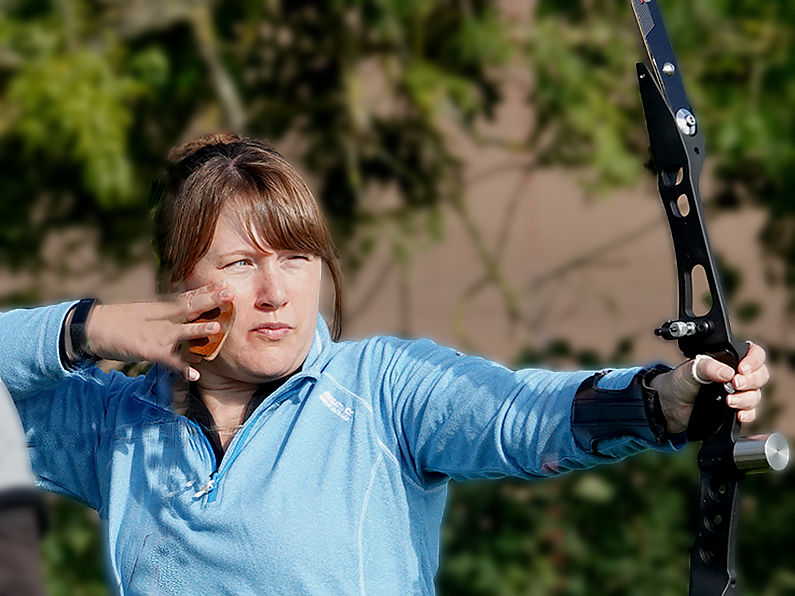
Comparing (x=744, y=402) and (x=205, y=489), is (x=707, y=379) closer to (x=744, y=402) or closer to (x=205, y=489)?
(x=744, y=402)

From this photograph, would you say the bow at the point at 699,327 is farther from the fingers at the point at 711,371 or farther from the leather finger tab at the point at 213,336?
the leather finger tab at the point at 213,336

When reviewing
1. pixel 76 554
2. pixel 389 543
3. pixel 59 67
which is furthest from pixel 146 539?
pixel 76 554

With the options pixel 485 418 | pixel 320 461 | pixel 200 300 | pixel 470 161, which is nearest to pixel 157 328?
pixel 200 300

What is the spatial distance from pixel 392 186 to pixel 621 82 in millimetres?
903

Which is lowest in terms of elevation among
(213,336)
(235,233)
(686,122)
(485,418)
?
(485,418)

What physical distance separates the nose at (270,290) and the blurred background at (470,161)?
2112 mm

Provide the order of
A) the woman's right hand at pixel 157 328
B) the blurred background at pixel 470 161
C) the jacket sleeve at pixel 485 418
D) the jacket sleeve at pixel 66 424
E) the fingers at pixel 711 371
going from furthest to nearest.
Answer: the blurred background at pixel 470 161 → the jacket sleeve at pixel 66 424 → the woman's right hand at pixel 157 328 → the jacket sleeve at pixel 485 418 → the fingers at pixel 711 371

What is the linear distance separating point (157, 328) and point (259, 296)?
0.15m

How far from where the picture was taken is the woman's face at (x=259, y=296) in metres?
1.67

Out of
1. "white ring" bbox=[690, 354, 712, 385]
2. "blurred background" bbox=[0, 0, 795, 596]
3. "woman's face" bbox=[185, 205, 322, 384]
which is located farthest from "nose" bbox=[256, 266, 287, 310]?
"blurred background" bbox=[0, 0, 795, 596]

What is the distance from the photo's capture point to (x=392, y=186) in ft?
13.9

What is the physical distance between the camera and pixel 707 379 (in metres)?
1.40

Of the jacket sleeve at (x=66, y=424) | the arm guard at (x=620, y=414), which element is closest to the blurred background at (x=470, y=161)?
the jacket sleeve at (x=66, y=424)

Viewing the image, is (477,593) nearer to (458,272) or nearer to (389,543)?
(458,272)
